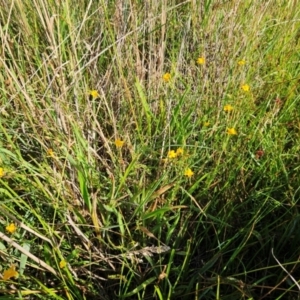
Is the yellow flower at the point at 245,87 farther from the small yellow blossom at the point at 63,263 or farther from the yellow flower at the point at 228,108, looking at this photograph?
the small yellow blossom at the point at 63,263

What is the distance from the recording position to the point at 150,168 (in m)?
1.19

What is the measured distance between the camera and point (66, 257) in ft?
3.53

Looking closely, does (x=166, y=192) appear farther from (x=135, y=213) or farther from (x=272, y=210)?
(x=272, y=210)

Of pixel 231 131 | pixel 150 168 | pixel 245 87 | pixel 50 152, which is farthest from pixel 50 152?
pixel 245 87

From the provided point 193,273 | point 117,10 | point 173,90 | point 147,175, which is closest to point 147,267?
point 193,273

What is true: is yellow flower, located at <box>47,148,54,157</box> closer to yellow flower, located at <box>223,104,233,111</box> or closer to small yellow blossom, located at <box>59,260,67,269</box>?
small yellow blossom, located at <box>59,260,67,269</box>

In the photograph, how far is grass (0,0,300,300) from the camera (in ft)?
3.41

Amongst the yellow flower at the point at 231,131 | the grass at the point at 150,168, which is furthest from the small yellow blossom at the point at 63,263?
the yellow flower at the point at 231,131

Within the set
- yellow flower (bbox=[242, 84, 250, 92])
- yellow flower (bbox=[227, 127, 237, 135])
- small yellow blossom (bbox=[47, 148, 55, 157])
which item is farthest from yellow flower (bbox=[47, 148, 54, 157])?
yellow flower (bbox=[242, 84, 250, 92])

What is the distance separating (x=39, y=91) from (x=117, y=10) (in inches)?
12.5

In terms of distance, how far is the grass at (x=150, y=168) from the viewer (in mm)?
1038

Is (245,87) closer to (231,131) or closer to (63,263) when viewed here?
(231,131)

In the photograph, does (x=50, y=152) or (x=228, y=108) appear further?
(x=228, y=108)

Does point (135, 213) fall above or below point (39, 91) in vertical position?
below
